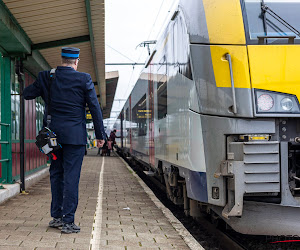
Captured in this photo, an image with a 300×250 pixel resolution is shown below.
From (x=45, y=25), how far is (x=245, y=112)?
210 inches

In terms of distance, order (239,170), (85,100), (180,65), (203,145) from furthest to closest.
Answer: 1. (180,65)
2. (85,100)
3. (203,145)
4. (239,170)

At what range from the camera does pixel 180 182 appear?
5844 mm

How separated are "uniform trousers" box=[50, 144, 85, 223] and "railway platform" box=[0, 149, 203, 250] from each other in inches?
10.7

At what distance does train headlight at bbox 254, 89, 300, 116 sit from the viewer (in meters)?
4.12

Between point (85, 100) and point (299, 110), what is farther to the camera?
point (85, 100)

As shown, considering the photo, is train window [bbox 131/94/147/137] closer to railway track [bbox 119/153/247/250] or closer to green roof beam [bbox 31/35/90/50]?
green roof beam [bbox 31/35/90/50]

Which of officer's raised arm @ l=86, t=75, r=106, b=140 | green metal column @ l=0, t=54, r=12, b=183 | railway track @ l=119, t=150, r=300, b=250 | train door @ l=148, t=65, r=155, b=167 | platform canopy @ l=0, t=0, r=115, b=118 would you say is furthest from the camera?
train door @ l=148, t=65, r=155, b=167

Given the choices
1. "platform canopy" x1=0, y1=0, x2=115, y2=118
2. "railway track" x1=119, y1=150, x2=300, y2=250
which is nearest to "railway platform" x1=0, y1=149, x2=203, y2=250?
"railway track" x1=119, y1=150, x2=300, y2=250

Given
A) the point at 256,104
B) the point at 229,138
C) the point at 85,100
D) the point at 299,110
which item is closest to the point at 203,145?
the point at 229,138

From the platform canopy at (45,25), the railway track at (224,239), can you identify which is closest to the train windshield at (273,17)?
the railway track at (224,239)

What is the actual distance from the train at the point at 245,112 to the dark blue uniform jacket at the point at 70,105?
3.38ft

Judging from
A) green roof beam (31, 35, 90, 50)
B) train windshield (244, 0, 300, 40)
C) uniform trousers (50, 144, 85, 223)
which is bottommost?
uniform trousers (50, 144, 85, 223)

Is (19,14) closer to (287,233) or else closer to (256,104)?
(256,104)

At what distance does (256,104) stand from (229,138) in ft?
1.32
